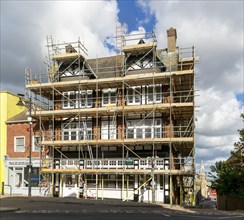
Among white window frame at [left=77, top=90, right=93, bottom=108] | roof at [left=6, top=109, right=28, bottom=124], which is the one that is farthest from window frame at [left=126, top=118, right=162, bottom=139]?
roof at [left=6, top=109, right=28, bottom=124]

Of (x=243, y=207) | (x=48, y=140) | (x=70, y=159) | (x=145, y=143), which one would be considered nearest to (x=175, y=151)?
(x=145, y=143)

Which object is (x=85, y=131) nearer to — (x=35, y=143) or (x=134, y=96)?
(x=134, y=96)

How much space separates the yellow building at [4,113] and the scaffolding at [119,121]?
3972mm

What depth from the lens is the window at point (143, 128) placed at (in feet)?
89.7

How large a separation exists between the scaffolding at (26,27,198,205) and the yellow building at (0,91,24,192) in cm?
397

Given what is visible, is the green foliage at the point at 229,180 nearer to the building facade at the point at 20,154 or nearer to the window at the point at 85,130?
the window at the point at 85,130

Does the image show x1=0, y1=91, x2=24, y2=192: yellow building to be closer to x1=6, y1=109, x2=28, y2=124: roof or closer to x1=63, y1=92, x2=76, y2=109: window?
x1=6, y1=109, x2=28, y2=124: roof

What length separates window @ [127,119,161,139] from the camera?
27.3m

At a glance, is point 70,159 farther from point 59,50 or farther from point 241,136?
point 241,136

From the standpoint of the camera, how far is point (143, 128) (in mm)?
27797

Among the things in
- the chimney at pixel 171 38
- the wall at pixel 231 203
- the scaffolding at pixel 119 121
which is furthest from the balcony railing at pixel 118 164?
the chimney at pixel 171 38

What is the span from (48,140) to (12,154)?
4368 mm

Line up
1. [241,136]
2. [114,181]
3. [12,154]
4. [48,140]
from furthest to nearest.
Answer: [12,154], [48,140], [114,181], [241,136]

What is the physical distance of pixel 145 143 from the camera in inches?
1040
